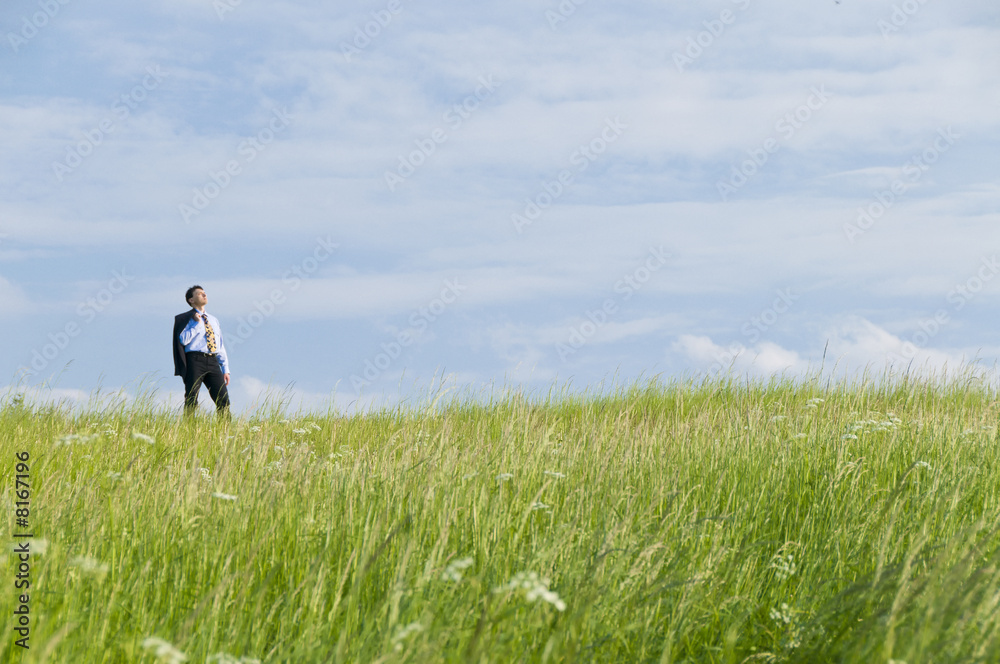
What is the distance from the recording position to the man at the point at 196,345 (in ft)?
41.3

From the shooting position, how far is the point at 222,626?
310 centimetres

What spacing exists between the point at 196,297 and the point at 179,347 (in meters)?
0.86

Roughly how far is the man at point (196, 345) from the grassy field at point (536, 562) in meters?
6.99

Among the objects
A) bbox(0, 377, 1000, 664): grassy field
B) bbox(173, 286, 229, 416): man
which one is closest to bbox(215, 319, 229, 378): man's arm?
bbox(173, 286, 229, 416): man

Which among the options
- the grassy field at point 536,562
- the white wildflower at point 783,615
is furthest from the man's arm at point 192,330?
the white wildflower at point 783,615

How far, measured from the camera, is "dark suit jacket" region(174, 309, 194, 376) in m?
12.6

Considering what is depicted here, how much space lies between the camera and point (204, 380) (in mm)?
13211

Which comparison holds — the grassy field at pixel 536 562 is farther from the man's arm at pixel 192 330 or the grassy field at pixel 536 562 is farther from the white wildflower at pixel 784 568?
the man's arm at pixel 192 330

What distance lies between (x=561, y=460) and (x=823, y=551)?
6.47 ft

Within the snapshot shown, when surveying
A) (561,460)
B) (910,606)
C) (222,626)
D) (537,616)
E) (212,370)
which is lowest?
(222,626)

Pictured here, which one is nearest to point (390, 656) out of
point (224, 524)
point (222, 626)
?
point (222, 626)

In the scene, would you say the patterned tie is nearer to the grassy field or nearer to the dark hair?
the dark hair

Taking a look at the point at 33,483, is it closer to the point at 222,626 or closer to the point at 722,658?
the point at 222,626

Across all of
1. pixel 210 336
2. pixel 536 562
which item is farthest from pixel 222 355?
pixel 536 562
